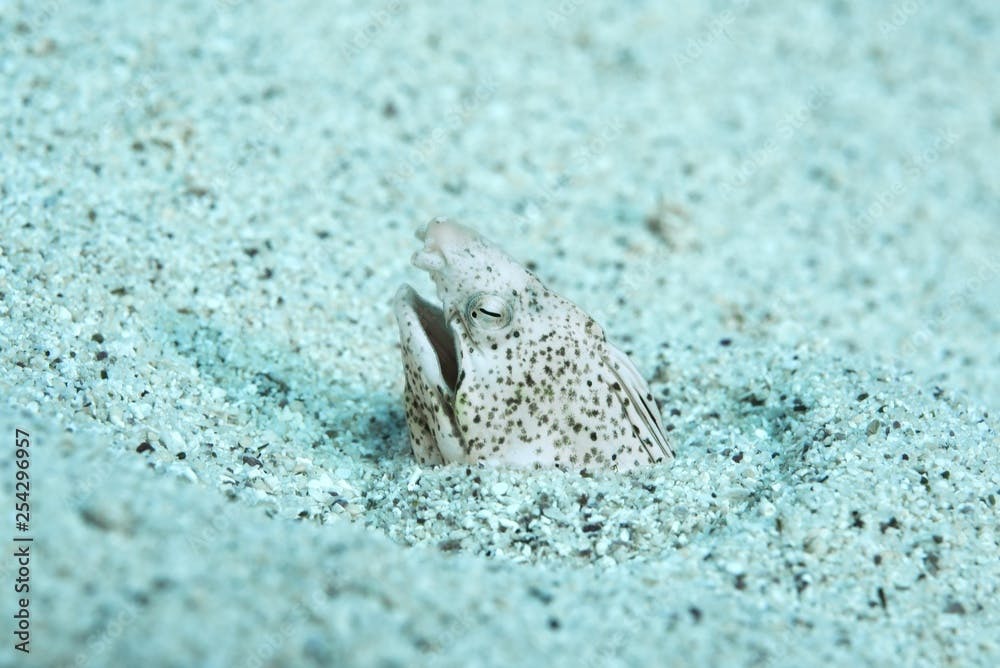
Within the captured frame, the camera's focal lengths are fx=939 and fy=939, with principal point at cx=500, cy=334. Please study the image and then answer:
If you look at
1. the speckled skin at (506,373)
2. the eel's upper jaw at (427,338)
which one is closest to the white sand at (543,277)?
the speckled skin at (506,373)

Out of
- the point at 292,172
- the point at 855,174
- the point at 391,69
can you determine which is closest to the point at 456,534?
the point at 292,172

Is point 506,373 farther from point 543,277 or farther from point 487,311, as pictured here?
point 543,277

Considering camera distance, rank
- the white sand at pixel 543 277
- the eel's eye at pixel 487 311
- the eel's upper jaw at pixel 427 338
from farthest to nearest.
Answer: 1. the eel's upper jaw at pixel 427 338
2. the eel's eye at pixel 487 311
3. the white sand at pixel 543 277

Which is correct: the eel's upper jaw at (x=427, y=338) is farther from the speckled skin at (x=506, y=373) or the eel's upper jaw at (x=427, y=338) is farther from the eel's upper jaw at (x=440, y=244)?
the eel's upper jaw at (x=440, y=244)

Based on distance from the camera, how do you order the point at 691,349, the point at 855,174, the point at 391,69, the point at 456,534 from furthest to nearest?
the point at 855,174, the point at 391,69, the point at 691,349, the point at 456,534

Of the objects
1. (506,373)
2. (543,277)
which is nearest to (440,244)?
(506,373)

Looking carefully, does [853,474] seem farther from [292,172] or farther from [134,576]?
[292,172]

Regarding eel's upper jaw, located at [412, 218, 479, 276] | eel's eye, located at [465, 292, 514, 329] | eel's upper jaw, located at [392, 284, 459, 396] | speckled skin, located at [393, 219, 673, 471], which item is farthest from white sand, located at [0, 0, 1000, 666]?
eel's upper jaw, located at [412, 218, 479, 276]
